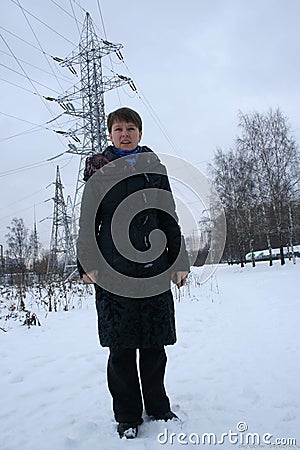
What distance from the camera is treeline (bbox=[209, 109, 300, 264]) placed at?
17250 millimetres

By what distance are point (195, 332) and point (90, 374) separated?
5.52ft

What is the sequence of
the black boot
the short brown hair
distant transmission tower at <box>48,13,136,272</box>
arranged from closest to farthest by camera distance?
the black boot → the short brown hair → distant transmission tower at <box>48,13,136,272</box>

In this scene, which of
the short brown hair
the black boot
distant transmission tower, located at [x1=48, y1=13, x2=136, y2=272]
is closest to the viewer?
the black boot

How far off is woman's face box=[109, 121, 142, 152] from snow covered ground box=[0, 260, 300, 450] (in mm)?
1418

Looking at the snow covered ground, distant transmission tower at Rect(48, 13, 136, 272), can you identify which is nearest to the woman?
the snow covered ground

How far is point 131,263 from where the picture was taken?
1.61 m

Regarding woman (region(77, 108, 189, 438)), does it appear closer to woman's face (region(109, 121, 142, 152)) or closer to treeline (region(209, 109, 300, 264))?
woman's face (region(109, 121, 142, 152))

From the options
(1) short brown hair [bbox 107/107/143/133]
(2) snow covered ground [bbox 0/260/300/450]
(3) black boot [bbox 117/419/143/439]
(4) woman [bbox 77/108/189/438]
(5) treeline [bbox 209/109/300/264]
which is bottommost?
(2) snow covered ground [bbox 0/260/300/450]

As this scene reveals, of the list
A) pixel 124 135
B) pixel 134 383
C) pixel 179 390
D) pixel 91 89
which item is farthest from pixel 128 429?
pixel 91 89

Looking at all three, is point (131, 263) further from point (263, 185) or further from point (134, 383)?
point (263, 185)

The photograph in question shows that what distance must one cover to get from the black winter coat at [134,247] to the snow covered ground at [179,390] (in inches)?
17.8

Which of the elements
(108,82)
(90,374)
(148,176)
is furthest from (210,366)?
(108,82)

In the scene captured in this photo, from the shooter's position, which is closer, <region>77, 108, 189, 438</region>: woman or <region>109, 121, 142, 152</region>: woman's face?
<region>77, 108, 189, 438</region>: woman

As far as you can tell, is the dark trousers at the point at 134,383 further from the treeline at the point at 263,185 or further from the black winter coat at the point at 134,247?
the treeline at the point at 263,185
